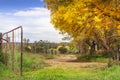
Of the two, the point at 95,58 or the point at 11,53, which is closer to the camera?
the point at 11,53

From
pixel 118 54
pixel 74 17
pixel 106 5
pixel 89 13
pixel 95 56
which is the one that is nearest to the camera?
pixel 106 5

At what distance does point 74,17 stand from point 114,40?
11.0m

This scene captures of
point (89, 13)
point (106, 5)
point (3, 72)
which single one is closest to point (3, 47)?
point (3, 72)

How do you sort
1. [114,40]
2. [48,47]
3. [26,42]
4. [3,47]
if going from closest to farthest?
[3,47]
[114,40]
[26,42]
[48,47]

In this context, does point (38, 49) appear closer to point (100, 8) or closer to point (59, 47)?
point (59, 47)

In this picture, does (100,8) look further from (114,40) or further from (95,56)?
(95,56)

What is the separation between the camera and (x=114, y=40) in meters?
33.8

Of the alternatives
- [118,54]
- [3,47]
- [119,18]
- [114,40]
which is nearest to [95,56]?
[118,54]

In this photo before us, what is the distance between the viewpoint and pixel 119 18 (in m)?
21.9

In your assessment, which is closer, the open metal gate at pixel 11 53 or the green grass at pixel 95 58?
the open metal gate at pixel 11 53

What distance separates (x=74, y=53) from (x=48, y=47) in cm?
458

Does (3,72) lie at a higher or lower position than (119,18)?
lower

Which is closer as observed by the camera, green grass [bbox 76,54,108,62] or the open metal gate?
the open metal gate

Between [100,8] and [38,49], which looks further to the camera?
[38,49]
